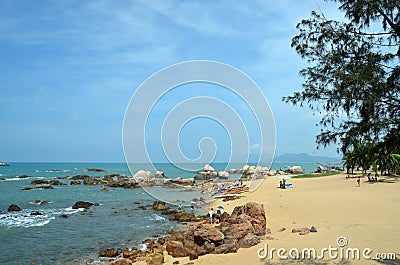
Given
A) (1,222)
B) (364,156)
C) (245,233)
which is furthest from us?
(1,222)

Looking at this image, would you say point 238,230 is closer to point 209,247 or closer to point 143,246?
point 209,247

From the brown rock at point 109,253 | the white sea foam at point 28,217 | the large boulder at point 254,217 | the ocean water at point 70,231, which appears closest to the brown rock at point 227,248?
the large boulder at point 254,217

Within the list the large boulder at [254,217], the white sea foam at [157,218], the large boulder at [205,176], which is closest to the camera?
the large boulder at [254,217]

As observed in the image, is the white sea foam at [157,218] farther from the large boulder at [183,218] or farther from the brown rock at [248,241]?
the brown rock at [248,241]

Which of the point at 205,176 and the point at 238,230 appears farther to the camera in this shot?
the point at 205,176

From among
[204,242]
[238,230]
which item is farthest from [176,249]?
[238,230]

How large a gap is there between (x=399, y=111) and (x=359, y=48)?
1.59 metres

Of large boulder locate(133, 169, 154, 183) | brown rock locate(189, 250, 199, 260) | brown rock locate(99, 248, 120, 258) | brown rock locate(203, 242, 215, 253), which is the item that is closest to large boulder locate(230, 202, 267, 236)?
brown rock locate(203, 242, 215, 253)

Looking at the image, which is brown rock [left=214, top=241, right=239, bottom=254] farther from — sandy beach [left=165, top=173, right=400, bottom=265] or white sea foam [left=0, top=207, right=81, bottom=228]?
white sea foam [left=0, top=207, right=81, bottom=228]

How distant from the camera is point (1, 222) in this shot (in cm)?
2539

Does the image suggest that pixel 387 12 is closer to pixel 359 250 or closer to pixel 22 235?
pixel 359 250

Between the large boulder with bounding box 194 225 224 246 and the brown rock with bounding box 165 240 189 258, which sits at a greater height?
the large boulder with bounding box 194 225 224 246

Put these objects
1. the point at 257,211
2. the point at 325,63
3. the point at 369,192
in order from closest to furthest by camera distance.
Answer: the point at 325,63, the point at 257,211, the point at 369,192

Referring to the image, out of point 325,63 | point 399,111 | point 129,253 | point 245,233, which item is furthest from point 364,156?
point 129,253
